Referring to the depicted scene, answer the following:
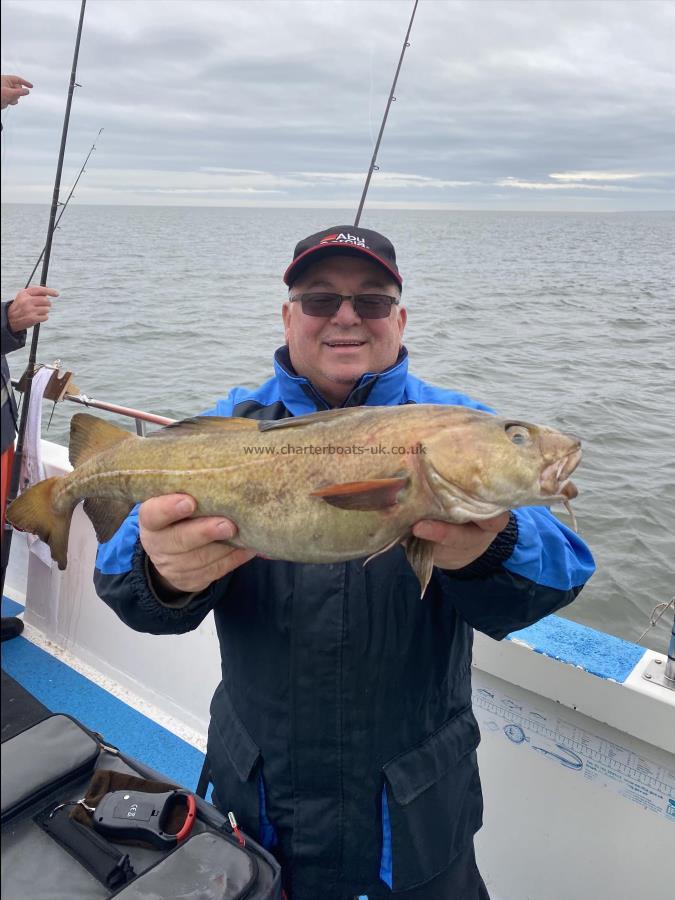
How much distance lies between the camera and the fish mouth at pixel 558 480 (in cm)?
203

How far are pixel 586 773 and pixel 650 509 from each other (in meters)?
7.22

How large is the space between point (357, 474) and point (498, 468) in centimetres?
42

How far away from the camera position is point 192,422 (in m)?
2.44

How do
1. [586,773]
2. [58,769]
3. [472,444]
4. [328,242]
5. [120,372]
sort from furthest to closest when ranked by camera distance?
[120,372] → [586,773] → [328,242] → [58,769] → [472,444]

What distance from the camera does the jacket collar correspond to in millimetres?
2902

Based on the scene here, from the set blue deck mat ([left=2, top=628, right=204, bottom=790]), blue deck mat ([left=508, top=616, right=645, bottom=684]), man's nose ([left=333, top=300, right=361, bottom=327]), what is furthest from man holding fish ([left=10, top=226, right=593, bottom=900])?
blue deck mat ([left=2, top=628, right=204, bottom=790])

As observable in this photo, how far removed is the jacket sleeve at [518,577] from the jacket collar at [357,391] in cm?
77

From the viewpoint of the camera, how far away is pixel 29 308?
4.64 meters

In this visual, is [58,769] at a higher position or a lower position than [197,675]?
higher

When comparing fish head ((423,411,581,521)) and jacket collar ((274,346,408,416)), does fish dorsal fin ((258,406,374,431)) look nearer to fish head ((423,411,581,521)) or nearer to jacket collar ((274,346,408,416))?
fish head ((423,411,581,521))

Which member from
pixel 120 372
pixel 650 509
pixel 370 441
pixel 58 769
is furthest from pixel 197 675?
pixel 120 372

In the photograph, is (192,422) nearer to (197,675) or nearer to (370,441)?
(370,441)

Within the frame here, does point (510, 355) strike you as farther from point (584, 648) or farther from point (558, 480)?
point (558, 480)

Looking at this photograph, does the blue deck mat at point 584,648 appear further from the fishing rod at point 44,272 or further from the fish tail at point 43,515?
the fishing rod at point 44,272
